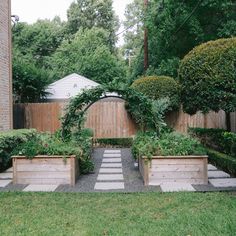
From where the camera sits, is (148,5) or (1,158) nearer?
(1,158)

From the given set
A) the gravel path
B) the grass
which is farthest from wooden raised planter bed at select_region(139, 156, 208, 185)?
the grass

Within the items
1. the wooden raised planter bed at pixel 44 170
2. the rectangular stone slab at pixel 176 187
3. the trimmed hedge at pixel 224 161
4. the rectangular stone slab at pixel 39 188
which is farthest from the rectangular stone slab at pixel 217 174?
the rectangular stone slab at pixel 39 188

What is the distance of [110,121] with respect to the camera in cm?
1510

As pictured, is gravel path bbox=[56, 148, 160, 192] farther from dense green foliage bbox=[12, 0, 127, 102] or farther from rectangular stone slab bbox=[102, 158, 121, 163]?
dense green foliage bbox=[12, 0, 127, 102]

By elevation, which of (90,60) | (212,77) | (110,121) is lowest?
(110,121)

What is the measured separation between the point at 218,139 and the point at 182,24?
8134mm

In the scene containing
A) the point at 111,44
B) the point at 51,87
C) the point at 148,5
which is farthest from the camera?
the point at 111,44

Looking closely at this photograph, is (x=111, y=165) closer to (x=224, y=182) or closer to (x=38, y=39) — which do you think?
(x=224, y=182)

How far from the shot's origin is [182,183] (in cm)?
659

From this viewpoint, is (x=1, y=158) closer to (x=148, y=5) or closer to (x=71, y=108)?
(x=71, y=108)

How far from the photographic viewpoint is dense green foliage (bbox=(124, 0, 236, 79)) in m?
15.0

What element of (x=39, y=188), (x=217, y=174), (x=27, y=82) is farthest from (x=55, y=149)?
(x=27, y=82)

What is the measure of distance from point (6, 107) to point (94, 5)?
28553mm

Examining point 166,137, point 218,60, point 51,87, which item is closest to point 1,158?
point 166,137
